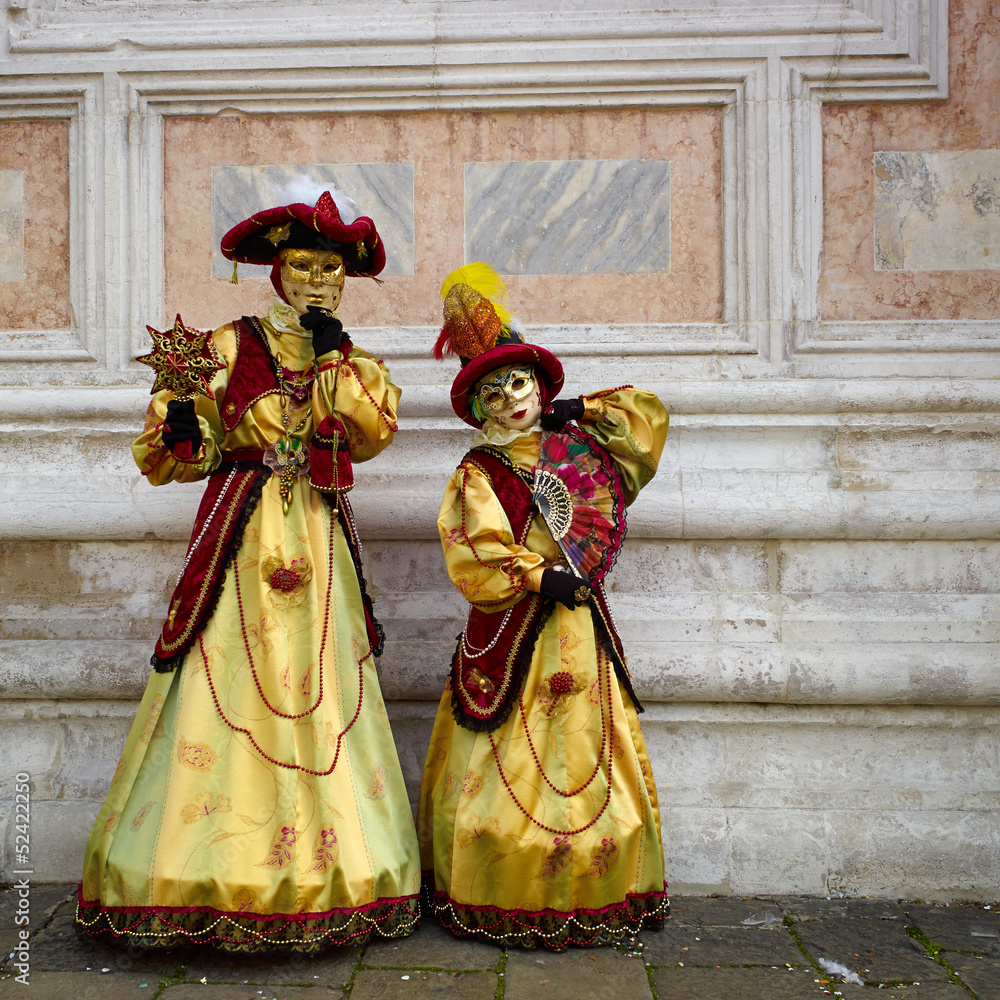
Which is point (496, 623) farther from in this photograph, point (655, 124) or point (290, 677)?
point (655, 124)

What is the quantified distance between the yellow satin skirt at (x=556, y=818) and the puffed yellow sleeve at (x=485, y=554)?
221 mm

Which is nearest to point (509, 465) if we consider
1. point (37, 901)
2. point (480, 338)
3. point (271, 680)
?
point (480, 338)

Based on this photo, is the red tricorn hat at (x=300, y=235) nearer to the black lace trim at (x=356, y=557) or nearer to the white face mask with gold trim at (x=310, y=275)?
the white face mask with gold trim at (x=310, y=275)

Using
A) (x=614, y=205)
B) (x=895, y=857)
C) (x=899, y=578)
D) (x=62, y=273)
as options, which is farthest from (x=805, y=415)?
(x=62, y=273)

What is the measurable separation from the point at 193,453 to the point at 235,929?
136 centimetres

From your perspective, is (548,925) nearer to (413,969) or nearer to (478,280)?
(413,969)

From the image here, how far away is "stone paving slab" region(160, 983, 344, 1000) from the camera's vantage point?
2363 mm

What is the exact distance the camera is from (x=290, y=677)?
265 cm

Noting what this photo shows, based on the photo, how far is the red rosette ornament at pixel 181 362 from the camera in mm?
2602

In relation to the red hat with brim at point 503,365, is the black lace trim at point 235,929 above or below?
below

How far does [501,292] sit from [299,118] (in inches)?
57.4

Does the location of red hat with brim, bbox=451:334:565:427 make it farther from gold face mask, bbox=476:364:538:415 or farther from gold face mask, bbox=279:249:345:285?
gold face mask, bbox=279:249:345:285

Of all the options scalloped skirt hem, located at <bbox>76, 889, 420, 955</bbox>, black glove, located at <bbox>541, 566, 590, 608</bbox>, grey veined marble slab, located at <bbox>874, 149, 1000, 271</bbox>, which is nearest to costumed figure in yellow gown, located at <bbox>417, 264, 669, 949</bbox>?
black glove, located at <bbox>541, 566, 590, 608</bbox>

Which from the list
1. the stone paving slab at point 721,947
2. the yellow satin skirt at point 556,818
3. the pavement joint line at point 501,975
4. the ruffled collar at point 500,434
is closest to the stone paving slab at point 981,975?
the stone paving slab at point 721,947
